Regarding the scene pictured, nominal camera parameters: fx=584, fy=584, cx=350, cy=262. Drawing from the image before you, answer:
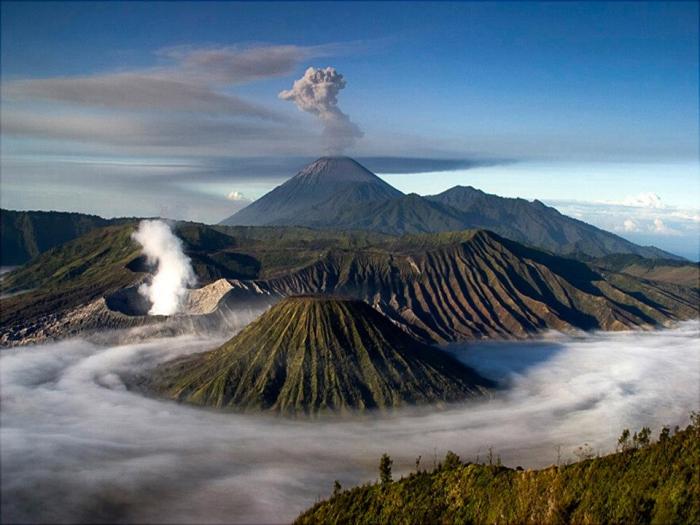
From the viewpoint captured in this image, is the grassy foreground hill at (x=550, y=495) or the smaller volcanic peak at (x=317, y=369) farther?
the smaller volcanic peak at (x=317, y=369)

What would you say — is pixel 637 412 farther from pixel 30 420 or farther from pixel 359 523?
pixel 30 420

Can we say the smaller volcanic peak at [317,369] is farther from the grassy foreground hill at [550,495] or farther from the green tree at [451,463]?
the grassy foreground hill at [550,495]

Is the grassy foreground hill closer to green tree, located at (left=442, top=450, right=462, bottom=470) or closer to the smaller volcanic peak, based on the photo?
green tree, located at (left=442, top=450, right=462, bottom=470)

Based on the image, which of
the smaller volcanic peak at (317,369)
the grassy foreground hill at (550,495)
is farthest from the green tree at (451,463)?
the smaller volcanic peak at (317,369)

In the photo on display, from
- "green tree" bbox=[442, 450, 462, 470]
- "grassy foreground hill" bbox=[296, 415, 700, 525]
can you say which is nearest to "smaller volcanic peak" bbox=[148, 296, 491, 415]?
"green tree" bbox=[442, 450, 462, 470]

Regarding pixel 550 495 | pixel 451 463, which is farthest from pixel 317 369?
pixel 550 495

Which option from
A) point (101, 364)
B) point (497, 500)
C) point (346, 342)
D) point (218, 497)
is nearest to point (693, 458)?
point (497, 500)

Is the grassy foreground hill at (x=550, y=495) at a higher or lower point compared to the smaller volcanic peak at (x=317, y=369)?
higher
